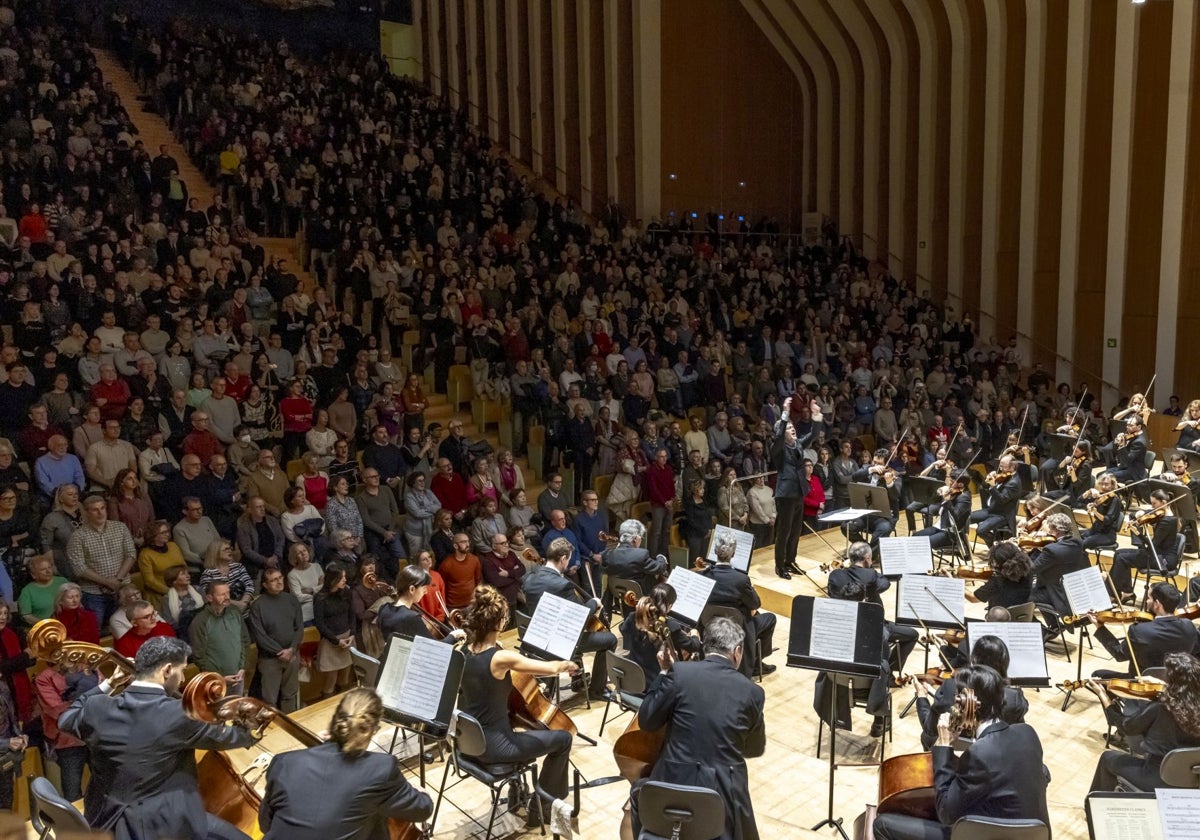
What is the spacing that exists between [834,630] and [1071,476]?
24.4 ft

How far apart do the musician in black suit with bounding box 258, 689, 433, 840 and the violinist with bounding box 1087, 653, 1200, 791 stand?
11.6 ft

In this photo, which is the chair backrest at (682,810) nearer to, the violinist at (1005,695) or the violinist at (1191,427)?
the violinist at (1005,695)

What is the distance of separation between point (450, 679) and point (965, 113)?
58.0 ft

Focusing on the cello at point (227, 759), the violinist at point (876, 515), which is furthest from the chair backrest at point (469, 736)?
the violinist at point (876, 515)

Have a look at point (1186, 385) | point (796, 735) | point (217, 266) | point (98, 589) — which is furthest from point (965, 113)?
point (98, 589)

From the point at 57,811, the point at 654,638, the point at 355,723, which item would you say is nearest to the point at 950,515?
the point at 654,638

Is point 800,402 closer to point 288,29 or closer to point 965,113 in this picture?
point 965,113

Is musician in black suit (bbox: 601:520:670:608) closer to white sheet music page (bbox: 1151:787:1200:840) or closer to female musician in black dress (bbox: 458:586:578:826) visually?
female musician in black dress (bbox: 458:586:578:826)

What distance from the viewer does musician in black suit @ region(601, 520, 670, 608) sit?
7621 mm

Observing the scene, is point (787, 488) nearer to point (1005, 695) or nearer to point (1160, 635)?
point (1160, 635)

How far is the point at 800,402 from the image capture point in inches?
511

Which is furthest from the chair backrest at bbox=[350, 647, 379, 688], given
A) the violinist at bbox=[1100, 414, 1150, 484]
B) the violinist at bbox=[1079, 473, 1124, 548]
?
the violinist at bbox=[1100, 414, 1150, 484]

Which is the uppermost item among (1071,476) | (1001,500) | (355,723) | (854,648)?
(355,723)

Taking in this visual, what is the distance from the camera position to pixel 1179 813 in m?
3.64
